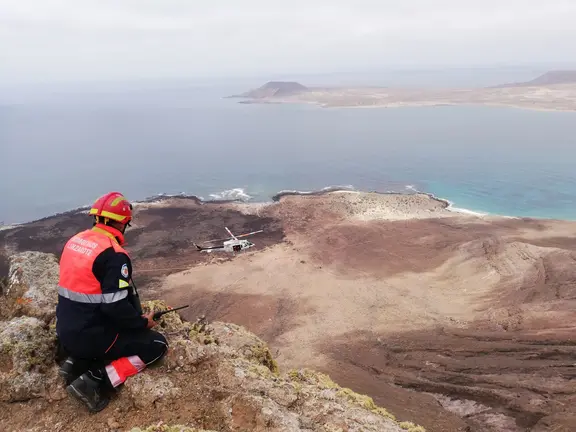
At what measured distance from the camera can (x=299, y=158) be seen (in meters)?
65.5

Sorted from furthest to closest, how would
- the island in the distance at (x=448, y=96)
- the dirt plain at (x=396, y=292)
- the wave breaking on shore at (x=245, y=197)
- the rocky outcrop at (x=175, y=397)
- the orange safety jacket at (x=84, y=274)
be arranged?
the island in the distance at (x=448, y=96), the wave breaking on shore at (x=245, y=197), the dirt plain at (x=396, y=292), the rocky outcrop at (x=175, y=397), the orange safety jacket at (x=84, y=274)

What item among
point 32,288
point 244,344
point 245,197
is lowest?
point 245,197

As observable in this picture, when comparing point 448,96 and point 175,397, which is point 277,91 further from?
point 175,397

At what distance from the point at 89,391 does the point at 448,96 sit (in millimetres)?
155983

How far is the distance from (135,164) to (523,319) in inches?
2319

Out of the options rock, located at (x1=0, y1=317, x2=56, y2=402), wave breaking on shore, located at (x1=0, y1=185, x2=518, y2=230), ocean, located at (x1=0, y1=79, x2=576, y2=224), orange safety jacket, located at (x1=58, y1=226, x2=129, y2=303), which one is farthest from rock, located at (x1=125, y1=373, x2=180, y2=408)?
ocean, located at (x1=0, y1=79, x2=576, y2=224)

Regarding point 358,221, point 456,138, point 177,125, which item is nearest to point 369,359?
point 358,221

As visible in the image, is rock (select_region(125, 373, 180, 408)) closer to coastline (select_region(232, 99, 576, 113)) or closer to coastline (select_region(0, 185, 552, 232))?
coastline (select_region(0, 185, 552, 232))

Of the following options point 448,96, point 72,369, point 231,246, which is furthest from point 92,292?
point 448,96

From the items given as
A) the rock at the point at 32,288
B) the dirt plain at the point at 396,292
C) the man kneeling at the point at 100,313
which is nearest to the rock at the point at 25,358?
the man kneeling at the point at 100,313

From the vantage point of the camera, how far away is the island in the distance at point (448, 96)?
119m

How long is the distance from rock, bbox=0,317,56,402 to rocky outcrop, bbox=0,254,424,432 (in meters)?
0.01

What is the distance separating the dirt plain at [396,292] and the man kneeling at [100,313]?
9.89 meters

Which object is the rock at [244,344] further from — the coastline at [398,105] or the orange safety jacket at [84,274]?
the coastline at [398,105]
